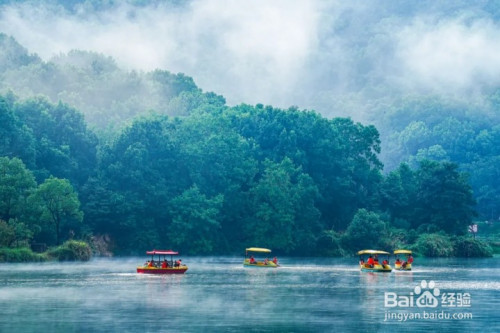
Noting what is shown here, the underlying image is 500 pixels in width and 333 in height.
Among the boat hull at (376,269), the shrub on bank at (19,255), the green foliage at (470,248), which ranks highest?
the green foliage at (470,248)

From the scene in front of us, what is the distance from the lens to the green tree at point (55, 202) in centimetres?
10563

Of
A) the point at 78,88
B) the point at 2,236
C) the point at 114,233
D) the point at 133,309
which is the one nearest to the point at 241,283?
the point at 133,309

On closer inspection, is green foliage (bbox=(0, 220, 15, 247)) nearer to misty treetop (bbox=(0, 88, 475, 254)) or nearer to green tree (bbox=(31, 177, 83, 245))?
green tree (bbox=(31, 177, 83, 245))

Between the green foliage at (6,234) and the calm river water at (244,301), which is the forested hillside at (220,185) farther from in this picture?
A: the calm river water at (244,301)

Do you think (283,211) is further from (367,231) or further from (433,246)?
(433,246)

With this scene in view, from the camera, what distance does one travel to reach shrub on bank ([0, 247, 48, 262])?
320 ft

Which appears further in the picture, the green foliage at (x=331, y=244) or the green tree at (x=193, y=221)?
the green foliage at (x=331, y=244)

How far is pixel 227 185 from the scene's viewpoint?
5187 inches

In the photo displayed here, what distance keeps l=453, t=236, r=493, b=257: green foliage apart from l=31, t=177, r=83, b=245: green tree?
50371mm

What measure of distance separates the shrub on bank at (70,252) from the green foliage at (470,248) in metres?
50.2

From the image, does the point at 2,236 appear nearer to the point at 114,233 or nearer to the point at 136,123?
the point at 114,233

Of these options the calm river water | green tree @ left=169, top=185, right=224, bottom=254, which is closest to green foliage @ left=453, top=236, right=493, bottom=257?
green tree @ left=169, top=185, right=224, bottom=254

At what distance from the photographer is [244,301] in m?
58.2

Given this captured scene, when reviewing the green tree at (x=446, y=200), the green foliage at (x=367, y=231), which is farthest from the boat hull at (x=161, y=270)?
the green tree at (x=446, y=200)
